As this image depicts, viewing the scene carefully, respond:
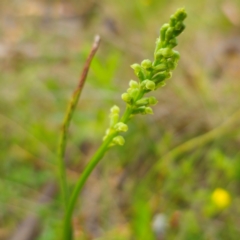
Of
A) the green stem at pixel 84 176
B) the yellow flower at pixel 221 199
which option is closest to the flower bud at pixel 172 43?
the green stem at pixel 84 176

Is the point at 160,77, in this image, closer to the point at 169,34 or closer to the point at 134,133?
the point at 169,34

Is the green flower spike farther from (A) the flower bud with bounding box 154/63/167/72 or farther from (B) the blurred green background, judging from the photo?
(B) the blurred green background

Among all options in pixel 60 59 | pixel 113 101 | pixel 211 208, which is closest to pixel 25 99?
pixel 60 59

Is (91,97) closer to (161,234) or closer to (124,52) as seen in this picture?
(124,52)

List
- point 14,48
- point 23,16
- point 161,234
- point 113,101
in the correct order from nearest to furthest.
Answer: point 161,234 < point 113,101 < point 14,48 < point 23,16

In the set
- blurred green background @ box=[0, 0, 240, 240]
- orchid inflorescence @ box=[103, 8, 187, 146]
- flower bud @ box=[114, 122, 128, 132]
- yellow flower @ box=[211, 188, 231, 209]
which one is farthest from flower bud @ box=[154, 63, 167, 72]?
yellow flower @ box=[211, 188, 231, 209]

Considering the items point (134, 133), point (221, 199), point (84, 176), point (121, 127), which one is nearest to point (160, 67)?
point (121, 127)
